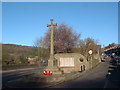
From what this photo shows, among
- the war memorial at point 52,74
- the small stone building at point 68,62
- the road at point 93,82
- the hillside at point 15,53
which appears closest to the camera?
the road at point 93,82

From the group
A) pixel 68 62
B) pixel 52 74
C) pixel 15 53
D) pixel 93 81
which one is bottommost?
pixel 93 81

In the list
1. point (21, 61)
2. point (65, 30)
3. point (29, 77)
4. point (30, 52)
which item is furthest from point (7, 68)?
point (29, 77)

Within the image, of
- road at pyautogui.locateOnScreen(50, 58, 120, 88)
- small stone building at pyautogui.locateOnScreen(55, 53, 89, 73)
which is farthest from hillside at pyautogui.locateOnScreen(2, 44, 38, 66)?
road at pyautogui.locateOnScreen(50, 58, 120, 88)

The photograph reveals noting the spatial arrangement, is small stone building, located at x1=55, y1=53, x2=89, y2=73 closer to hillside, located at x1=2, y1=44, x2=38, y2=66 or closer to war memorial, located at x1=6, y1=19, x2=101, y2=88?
war memorial, located at x1=6, y1=19, x2=101, y2=88

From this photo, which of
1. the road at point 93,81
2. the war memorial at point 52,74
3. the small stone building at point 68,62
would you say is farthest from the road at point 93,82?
the small stone building at point 68,62

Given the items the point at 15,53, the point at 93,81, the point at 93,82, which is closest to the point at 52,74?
the point at 93,81

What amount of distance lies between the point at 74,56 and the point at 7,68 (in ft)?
51.5

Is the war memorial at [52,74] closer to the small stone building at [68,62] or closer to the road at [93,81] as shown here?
the small stone building at [68,62]

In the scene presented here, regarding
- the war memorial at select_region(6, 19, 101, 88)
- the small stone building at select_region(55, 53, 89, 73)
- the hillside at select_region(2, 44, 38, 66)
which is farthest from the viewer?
the hillside at select_region(2, 44, 38, 66)

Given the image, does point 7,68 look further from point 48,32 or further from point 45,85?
point 45,85

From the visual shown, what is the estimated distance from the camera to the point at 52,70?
58.5 ft

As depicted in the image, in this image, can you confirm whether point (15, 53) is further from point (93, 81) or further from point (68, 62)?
point (93, 81)

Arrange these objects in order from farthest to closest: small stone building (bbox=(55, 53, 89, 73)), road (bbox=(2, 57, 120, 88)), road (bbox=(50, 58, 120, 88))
Answer: small stone building (bbox=(55, 53, 89, 73)), road (bbox=(2, 57, 120, 88)), road (bbox=(50, 58, 120, 88))

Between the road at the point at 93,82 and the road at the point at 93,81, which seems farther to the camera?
the road at the point at 93,81
